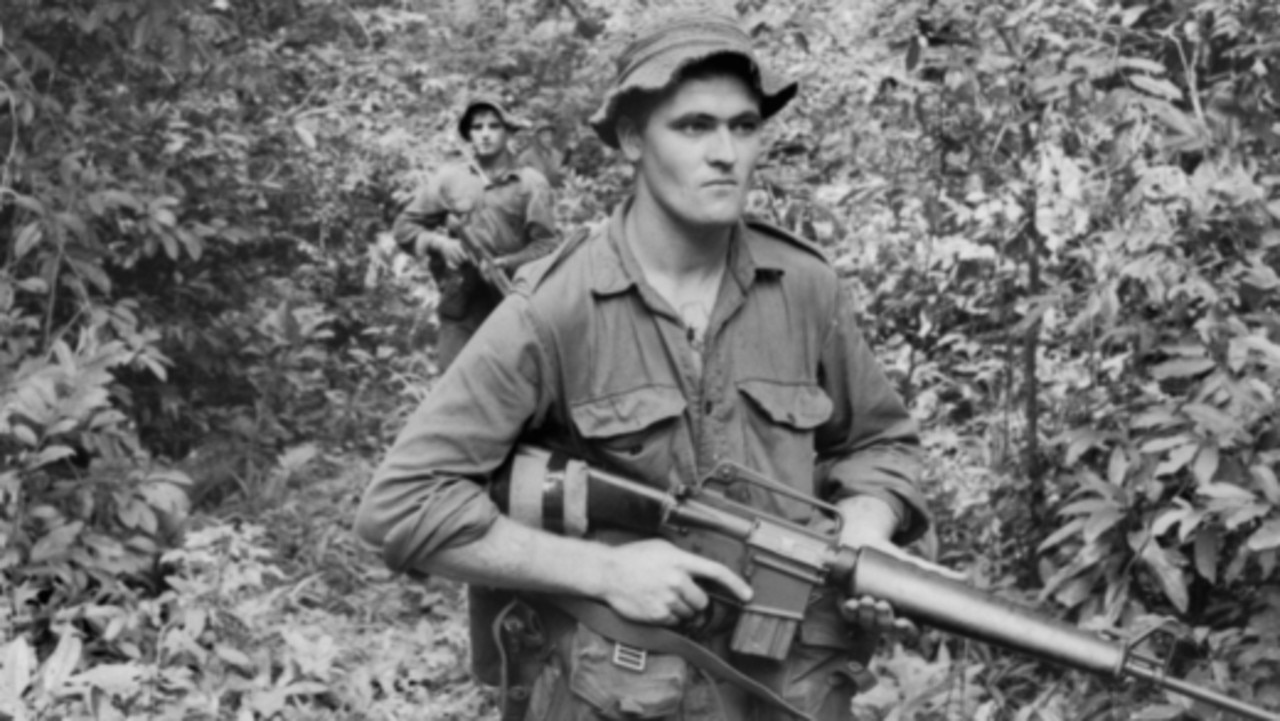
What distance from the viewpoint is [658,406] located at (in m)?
2.93

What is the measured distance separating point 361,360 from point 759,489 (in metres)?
7.95

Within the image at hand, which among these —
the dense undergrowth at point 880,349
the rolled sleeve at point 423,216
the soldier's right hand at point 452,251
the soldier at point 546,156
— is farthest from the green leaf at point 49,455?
the soldier at point 546,156

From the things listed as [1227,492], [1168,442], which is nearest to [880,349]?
[1168,442]

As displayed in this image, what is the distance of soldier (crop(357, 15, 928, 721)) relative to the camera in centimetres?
287

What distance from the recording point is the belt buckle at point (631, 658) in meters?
2.85

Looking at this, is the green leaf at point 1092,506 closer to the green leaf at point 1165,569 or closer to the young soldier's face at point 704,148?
the green leaf at point 1165,569

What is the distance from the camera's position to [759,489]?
117 inches

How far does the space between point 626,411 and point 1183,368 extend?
215 centimetres

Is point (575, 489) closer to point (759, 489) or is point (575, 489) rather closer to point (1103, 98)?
point (759, 489)

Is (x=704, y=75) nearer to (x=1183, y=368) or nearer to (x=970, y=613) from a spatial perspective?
(x=970, y=613)

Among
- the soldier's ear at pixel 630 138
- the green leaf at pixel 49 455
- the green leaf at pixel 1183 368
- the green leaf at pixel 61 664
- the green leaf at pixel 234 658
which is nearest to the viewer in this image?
the soldier's ear at pixel 630 138

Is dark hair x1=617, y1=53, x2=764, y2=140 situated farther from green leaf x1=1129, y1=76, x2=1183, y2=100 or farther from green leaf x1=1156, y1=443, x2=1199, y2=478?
green leaf x1=1129, y1=76, x2=1183, y2=100

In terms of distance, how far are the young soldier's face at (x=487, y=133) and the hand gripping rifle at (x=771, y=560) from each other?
6060 millimetres

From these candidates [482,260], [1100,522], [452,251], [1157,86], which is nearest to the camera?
[1100,522]
